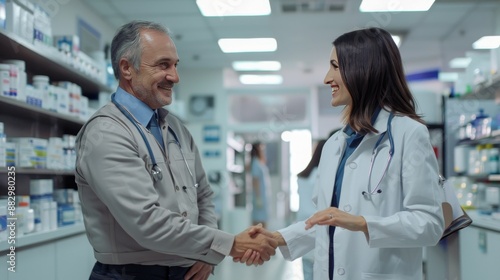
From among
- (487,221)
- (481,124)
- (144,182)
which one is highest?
(481,124)

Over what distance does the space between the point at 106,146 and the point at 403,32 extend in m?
5.90

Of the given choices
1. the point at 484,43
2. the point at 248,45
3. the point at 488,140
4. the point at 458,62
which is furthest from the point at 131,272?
the point at 458,62

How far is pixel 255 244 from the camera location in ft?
6.02

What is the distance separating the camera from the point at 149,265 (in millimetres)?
1611

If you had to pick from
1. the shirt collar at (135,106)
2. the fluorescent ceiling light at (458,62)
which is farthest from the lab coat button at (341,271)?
the fluorescent ceiling light at (458,62)

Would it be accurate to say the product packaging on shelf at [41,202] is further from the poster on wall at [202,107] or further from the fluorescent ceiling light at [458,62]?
the fluorescent ceiling light at [458,62]

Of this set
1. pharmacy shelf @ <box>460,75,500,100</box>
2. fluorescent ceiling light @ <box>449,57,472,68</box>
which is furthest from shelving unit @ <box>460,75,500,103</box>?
fluorescent ceiling light @ <box>449,57,472,68</box>

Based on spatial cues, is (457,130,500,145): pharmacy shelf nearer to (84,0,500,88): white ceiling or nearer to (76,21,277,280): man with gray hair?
(84,0,500,88): white ceiling

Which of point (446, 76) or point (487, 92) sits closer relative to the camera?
point (487, 92)

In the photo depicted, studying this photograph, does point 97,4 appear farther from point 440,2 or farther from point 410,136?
point 410,136

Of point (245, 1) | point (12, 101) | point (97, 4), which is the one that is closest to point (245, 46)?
point (245, 1)

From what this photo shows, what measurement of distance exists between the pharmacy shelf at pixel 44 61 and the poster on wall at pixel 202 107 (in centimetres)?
464

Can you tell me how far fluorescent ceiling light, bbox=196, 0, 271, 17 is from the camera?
542 cm

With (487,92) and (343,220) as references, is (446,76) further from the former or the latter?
(343,220)
